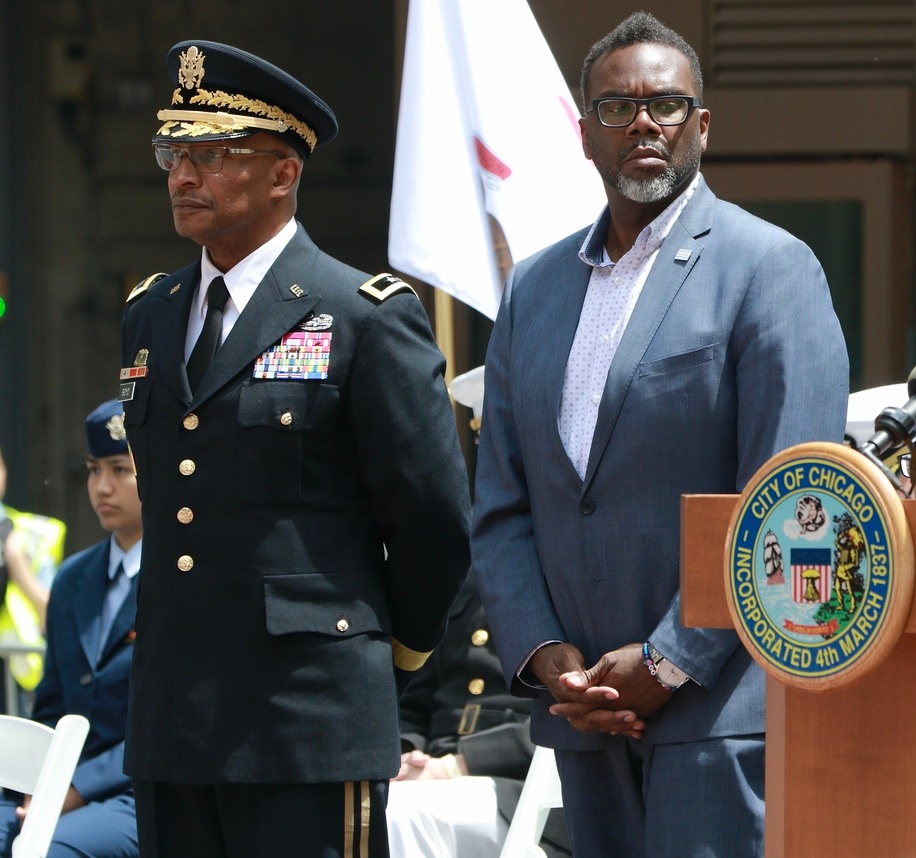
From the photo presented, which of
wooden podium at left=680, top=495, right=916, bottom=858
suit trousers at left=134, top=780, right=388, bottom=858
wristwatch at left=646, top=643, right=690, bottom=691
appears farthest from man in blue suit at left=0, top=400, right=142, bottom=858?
wooden podium at left=680, top=495, right=916, bottom=858

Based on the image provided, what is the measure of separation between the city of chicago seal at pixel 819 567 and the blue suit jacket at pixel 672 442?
47 cm

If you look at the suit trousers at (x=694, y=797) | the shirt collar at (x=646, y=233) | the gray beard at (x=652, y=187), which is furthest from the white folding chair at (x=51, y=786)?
the gray beard at (x=652, y=187)

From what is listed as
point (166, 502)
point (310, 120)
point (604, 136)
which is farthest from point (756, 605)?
point (310, 120)

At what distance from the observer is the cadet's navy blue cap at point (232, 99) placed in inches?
118

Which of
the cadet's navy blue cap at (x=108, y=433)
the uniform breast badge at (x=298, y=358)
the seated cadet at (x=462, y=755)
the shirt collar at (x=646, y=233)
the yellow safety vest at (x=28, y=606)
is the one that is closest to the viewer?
the shirt collar at (x=646, y=233)

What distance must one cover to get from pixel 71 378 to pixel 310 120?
4378mm

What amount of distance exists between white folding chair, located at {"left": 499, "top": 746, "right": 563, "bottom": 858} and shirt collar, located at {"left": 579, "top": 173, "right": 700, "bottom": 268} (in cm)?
115

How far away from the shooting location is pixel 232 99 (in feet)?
10.0

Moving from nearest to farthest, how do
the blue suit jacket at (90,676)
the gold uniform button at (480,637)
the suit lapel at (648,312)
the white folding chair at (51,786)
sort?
the suit lapel at (648,312) < the white folding chair at (51,786) < the blue suit jacket at (90,676) < the gold uniform button at (480,637)

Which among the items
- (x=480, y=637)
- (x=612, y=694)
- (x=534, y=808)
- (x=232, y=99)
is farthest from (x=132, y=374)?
(x=480, y=637)

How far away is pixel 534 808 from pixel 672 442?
3.88ft

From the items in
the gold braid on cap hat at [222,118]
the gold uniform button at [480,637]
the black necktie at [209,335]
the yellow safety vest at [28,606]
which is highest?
the gold braid on cap hat at [222,118]

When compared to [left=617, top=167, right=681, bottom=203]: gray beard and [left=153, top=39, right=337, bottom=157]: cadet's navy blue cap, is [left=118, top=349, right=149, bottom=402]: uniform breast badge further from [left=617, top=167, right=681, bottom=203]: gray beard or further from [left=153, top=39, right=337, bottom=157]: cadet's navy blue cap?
[left=617, top=167, right=681, bottom=203]: gray beard

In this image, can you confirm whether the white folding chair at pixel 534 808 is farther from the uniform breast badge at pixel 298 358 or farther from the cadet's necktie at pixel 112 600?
the cadet's necktie at pixel 112 600
